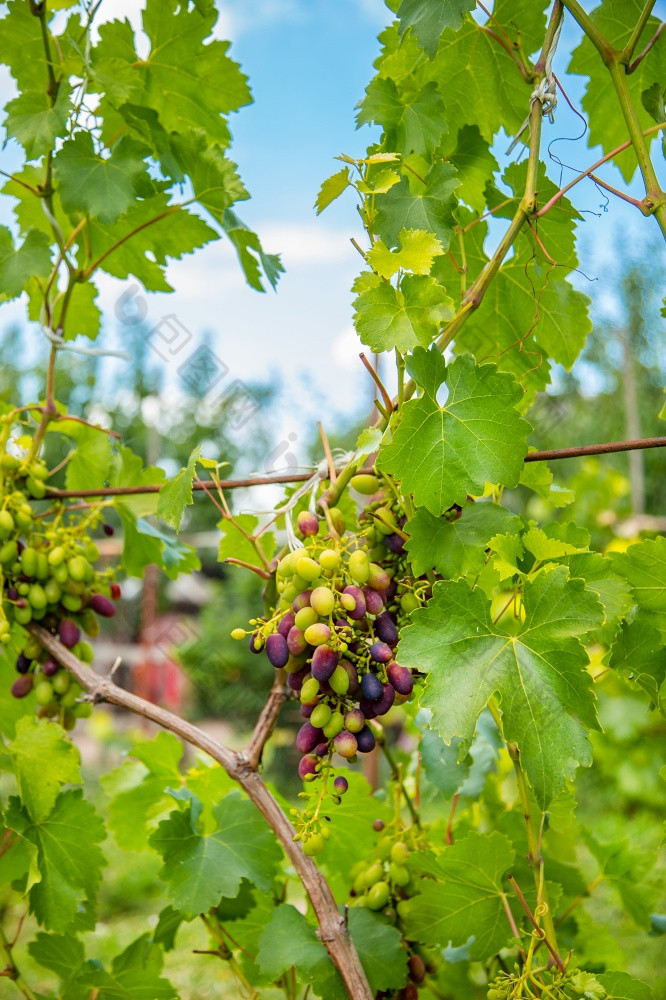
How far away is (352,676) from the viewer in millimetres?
694

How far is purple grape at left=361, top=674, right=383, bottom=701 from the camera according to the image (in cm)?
68

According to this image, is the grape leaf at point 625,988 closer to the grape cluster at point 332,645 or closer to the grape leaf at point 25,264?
the grape cluster at point 332,645

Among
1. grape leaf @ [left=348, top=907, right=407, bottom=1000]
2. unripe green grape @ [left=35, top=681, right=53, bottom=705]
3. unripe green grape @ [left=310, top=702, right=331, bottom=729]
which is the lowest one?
grape leaf @ [left=348, top=907, right=407, bottom=1000]

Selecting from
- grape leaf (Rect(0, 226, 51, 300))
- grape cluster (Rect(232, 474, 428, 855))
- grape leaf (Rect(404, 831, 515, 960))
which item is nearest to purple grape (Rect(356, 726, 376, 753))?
grape cluster (Rect(232, 474, 428, 855))

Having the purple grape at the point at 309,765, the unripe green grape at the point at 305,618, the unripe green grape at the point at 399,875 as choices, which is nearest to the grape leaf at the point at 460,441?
the unripe green grape at the point at 305,618

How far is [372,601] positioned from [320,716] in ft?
0.33

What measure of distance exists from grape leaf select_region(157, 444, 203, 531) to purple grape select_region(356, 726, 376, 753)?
0.84 ft

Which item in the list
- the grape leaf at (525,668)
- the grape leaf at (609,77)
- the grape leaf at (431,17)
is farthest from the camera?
the grape leaf at (609,77)

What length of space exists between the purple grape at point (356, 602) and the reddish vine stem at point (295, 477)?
0.19 m

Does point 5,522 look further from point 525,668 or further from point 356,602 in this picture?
point 525,668

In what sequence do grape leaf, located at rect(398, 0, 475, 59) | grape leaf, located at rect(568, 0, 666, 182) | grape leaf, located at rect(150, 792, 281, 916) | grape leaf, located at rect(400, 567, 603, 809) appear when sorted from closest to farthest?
1. grape leaf, located at rect(400, 567, 603, 809)
2. grape leaf, located at rect(398, 0, 475, 59)
3. grape leaf, located at rect(150, 792, 281, 916)
4. grape leaf, located at rect(568, 0, 666, 182)

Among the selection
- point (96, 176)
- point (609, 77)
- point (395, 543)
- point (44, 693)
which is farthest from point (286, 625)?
point (609, 77)

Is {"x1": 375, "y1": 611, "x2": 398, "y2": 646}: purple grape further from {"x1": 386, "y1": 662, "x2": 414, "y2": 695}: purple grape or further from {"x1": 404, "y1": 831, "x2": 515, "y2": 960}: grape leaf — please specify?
{"x1": 404, "y1": 831, "x2": 515, "y2": 960}: grape leaf

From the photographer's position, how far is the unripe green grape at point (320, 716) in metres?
0.68
